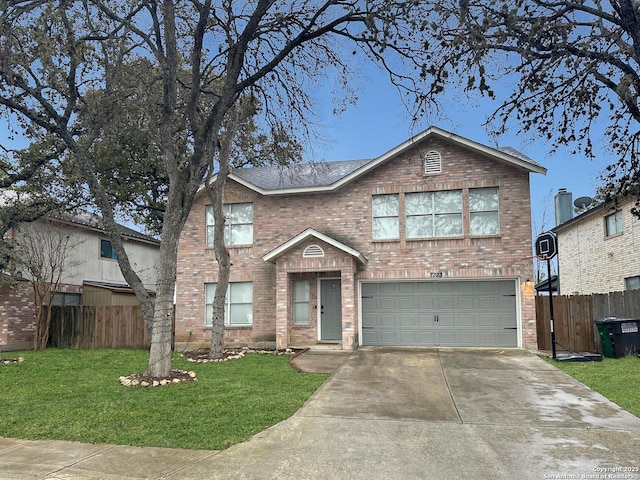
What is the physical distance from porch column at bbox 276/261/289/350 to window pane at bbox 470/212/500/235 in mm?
6110

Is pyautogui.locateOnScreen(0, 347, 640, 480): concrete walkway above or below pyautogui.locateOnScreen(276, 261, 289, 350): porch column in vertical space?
below

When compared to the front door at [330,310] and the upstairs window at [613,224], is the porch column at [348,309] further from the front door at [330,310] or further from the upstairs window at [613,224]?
the upstairs window at [613,224]

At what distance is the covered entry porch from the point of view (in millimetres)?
14883

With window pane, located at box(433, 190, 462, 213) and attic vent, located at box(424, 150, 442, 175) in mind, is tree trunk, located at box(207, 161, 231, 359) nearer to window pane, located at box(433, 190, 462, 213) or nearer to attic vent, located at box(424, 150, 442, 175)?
attic vent, located at box(424, 150, 442, 175)

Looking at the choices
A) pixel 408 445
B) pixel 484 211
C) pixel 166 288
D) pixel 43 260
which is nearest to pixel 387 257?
pixel 484 211

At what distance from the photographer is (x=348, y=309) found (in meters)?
14.8

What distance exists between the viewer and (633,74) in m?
7.18

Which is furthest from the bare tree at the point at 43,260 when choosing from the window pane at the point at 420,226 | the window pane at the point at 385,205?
the window pane at the point at 420,226

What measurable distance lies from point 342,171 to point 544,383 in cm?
1047

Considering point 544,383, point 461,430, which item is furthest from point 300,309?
point 461,430

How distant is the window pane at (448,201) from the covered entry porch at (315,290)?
2.96 m

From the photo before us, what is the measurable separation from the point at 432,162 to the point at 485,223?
2.55 m

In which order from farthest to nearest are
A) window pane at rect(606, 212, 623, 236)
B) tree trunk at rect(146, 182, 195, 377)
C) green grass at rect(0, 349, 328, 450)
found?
window pane at rect(606, 212, 623, 236), tree trunk at rect(146, 182, 195, 377), green grass at rect(0, 349, 328, 450)

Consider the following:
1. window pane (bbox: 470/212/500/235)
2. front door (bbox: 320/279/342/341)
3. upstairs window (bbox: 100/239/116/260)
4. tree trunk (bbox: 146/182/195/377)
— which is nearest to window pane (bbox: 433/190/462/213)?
window pane (bbox: 470/212/500/235)
